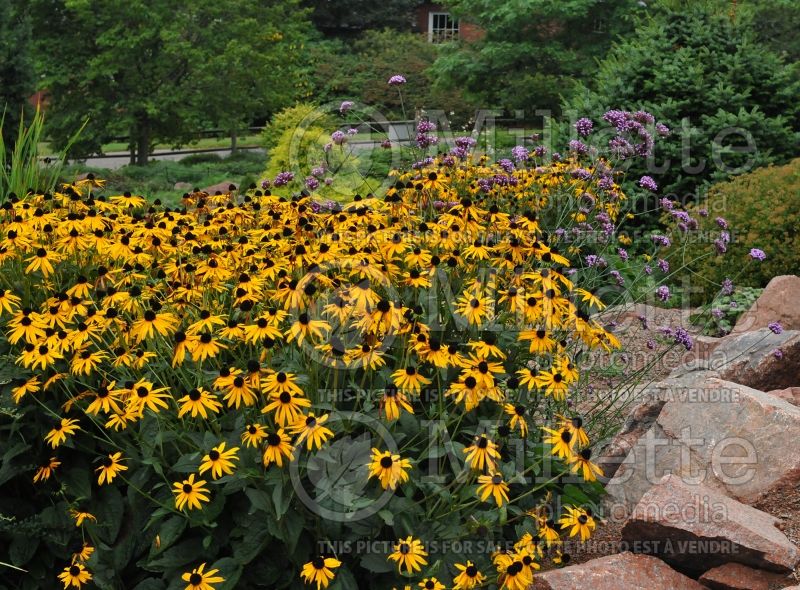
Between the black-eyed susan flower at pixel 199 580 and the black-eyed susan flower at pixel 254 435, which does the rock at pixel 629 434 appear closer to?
the black-eyed susan flower at pixel 254 435

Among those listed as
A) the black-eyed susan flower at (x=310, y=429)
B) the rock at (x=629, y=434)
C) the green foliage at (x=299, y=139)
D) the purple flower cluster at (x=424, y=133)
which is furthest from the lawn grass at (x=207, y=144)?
the black-eyed susan flower at (x=310, y=429)

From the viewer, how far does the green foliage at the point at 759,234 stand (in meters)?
6.70

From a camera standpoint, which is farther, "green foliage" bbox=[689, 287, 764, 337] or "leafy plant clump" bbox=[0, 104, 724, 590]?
"green foliage" bbox=[689, 287, 764, 337]


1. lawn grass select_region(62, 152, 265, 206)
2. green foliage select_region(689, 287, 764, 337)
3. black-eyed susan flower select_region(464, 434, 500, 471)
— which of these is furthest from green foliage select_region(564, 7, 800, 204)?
black-eyed susan flower select_region(464, 434, 500, 471)

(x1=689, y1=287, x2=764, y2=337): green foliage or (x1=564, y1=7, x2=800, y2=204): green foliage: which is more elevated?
(x1=564, y1=7, x2=800, y2=204): green foliage

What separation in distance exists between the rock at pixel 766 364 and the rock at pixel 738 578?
5.97 feet

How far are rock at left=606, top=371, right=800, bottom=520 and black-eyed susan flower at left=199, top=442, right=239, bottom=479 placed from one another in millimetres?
1779

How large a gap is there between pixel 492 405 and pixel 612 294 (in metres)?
3.13

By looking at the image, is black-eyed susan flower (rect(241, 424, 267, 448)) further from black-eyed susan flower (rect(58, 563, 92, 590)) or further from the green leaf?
black-eyed susan flower (rect(58, 563, 92, 590))

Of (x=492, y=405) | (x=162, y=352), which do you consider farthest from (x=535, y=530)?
(x=162, y=352)

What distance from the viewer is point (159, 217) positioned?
4.09 meters

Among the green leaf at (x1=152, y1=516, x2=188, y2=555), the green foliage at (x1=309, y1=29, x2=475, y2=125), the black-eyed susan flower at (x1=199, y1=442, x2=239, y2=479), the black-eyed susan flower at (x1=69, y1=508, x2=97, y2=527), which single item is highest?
the green foliage at (x1=309, y1=29, x2=475, y2=125)

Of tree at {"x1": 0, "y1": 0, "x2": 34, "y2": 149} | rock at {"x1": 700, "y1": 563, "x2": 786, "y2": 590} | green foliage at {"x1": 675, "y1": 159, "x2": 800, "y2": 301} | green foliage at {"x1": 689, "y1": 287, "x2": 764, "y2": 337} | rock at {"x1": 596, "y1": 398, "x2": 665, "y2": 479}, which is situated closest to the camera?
rock at {"x1": 700, "y1": 563, "x2": 786, "y2": 590}

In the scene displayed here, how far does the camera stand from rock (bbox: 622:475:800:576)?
287cm
